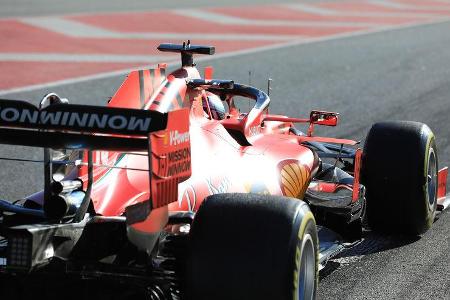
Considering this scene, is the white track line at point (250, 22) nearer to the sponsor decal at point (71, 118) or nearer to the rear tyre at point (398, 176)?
the rear tyre at point (398, 176)

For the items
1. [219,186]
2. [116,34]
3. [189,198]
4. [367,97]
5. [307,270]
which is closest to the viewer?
[307,270]

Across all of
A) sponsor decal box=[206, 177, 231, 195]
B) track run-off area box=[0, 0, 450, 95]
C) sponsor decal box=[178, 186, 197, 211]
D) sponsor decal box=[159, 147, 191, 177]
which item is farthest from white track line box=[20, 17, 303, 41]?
sponsor decal box=[159, 147, 191, 177]

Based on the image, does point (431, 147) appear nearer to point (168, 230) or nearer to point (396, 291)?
point (396, 291)

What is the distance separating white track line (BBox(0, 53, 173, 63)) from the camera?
1628 cm

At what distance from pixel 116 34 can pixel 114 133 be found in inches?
612

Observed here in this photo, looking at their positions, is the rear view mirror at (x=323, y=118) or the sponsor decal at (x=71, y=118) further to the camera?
the rear view mirror at (x=323, y=118)

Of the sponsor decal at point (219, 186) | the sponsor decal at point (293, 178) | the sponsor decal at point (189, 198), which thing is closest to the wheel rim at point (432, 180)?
the sponsor decal at point (293, 178)

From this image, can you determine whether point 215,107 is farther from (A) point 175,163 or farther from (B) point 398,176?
(A) point 175,163

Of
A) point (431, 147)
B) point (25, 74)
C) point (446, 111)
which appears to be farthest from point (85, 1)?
point (431, 147)

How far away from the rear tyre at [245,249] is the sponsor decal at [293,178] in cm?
162

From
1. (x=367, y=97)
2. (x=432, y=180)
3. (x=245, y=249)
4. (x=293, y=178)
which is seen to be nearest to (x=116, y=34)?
(x=367, y=97)

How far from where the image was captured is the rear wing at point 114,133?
4448 millimetres

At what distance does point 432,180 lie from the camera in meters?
7.50

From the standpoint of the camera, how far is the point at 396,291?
6.09m
